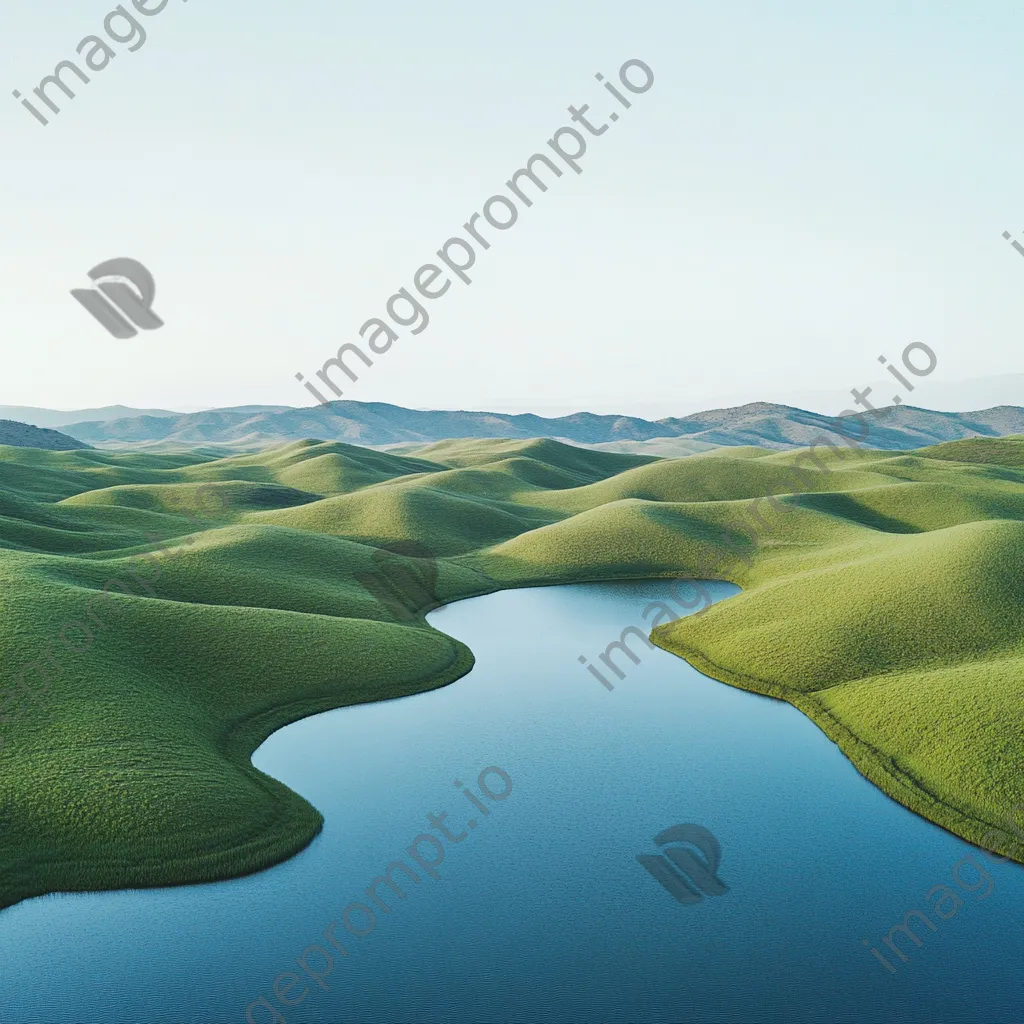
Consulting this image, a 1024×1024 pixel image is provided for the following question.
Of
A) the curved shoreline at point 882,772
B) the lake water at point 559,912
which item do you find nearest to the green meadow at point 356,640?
the curved shoreline at point 882,772

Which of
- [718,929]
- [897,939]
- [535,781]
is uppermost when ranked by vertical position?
[897,939]

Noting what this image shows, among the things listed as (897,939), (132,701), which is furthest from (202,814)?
(897,939)

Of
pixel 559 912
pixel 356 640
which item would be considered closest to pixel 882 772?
pixel 559 912

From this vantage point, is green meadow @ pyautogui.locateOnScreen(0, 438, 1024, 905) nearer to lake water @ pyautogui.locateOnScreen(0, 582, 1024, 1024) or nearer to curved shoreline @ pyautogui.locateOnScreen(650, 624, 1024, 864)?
curved shoreline @ pyautogui.locateOnScreen(650, 624, 1024, 864)

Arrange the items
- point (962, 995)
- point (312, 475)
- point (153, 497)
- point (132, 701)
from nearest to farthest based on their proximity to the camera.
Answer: point (962, 995), point (132, 701), point (153, 497), point (312, 475)

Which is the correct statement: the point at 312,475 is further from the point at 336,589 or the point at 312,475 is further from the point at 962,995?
the point at 962,995

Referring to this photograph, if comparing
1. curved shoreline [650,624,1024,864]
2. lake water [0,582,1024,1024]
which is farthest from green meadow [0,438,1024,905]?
lake water [0,582,1024,1024]

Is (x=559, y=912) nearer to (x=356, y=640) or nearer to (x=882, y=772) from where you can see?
(x=882, y=772)
